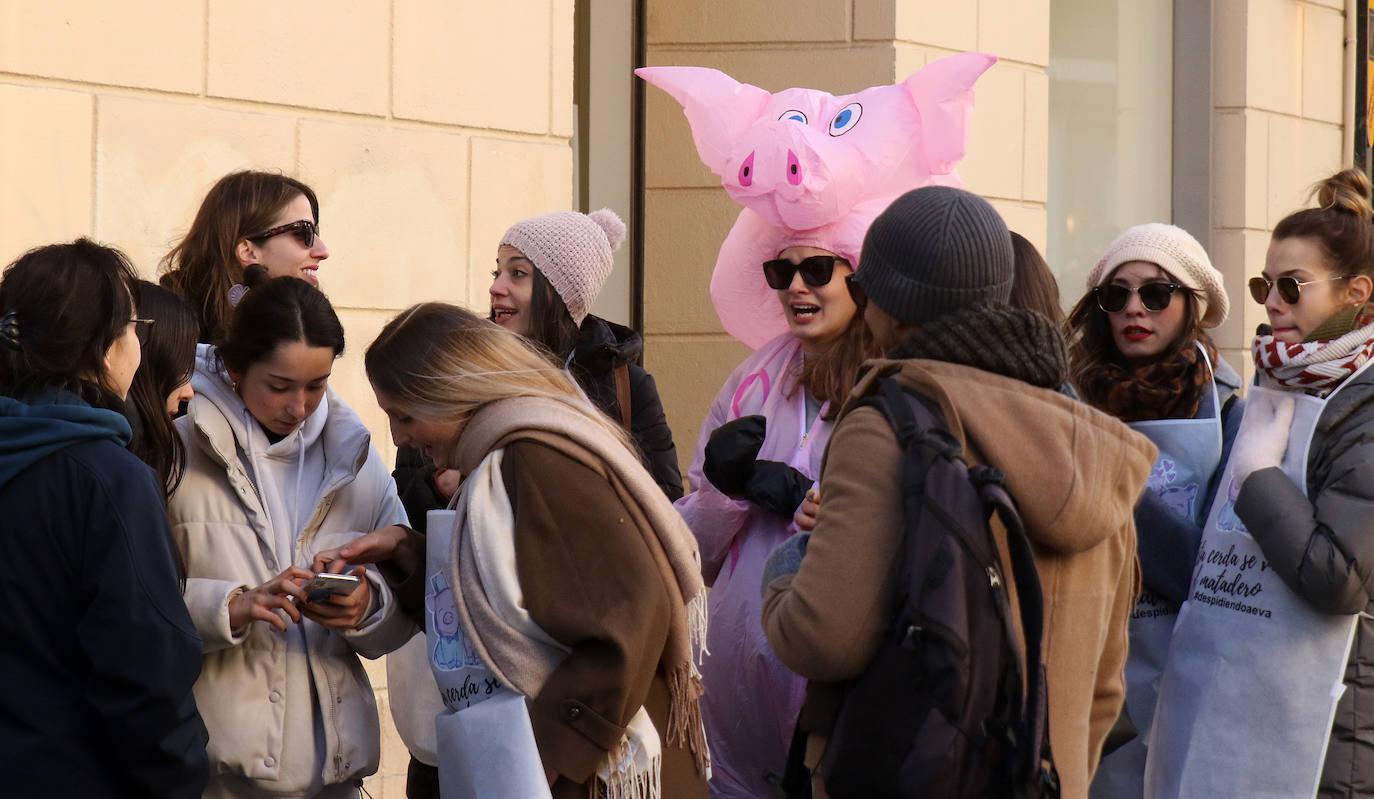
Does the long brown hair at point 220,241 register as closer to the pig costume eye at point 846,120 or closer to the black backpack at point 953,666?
the pig costume eye at point 846,120

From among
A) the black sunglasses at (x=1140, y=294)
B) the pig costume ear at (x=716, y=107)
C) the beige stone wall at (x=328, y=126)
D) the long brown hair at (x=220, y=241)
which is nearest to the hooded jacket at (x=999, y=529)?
the black sunglasses at (x=1140, y=294)

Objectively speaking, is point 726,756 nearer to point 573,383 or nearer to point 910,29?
point 573,383

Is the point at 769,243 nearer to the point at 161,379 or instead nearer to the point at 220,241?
the point at 220,241

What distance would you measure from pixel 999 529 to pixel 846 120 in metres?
1.84

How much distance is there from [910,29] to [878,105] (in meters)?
2.59

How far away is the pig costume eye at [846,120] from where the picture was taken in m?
3.92

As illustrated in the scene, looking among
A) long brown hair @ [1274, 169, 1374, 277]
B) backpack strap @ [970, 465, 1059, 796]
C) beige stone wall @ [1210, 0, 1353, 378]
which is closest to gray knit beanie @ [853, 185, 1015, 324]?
backpack strap @ [970, 465, 1059, 796]

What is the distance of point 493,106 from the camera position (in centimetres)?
528

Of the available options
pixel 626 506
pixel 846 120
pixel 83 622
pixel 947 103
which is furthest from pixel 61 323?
pixel 947 103

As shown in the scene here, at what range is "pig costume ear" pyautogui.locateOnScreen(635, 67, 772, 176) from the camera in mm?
4082

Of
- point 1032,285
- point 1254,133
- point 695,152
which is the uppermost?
point 1254,133

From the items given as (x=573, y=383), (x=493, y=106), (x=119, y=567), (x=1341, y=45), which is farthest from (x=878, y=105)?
(x=1341, y=45)

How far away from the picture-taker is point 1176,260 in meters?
3.93

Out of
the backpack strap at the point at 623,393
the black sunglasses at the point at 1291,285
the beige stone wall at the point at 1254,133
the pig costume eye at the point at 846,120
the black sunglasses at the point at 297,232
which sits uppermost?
Result: the beige stone wall at the point at 1254,133
